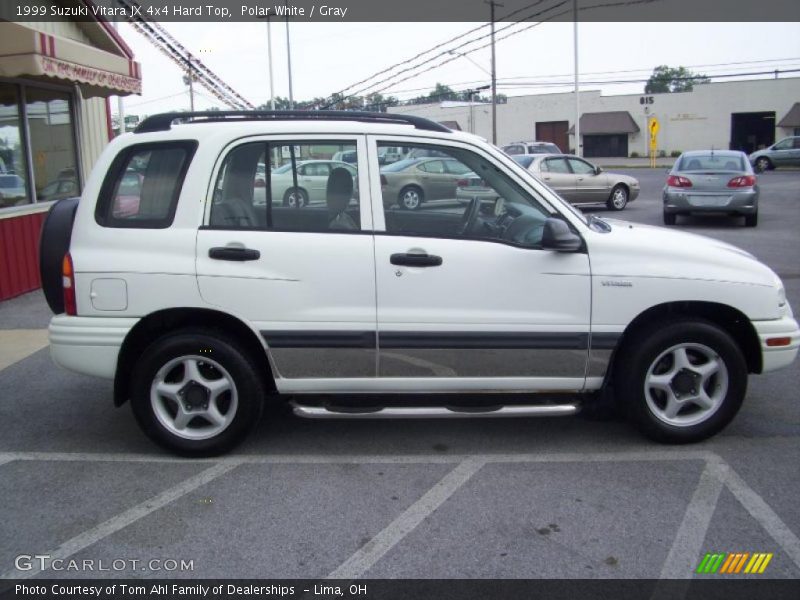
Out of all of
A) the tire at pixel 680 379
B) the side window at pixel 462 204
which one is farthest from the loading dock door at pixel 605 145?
the side window at pixel 462 204

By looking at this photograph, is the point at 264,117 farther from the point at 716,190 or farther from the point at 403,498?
the point at 716,190

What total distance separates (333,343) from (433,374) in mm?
611

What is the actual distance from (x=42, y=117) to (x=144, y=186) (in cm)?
691

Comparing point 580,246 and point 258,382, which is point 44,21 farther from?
point 580,246

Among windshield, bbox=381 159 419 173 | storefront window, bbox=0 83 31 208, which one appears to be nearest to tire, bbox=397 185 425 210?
windshield, bbox=381 159 419 173

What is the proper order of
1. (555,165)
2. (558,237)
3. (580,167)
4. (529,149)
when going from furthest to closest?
(529,149) → (580,167) → (555,165) → (558,237)

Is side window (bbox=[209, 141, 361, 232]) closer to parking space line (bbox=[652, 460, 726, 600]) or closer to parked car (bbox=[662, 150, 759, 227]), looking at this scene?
parking space line (bbox=[652, 460, 726, 600])

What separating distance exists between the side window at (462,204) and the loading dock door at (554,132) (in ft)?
183

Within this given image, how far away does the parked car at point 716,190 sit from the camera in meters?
15.4

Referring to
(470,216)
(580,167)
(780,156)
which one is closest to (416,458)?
(470,216)

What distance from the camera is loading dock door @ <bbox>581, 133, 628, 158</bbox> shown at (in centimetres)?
5691

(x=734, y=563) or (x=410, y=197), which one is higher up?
(x=410, y=197)

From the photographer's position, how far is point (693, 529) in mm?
3795

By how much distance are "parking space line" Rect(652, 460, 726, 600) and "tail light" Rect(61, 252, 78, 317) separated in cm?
341
